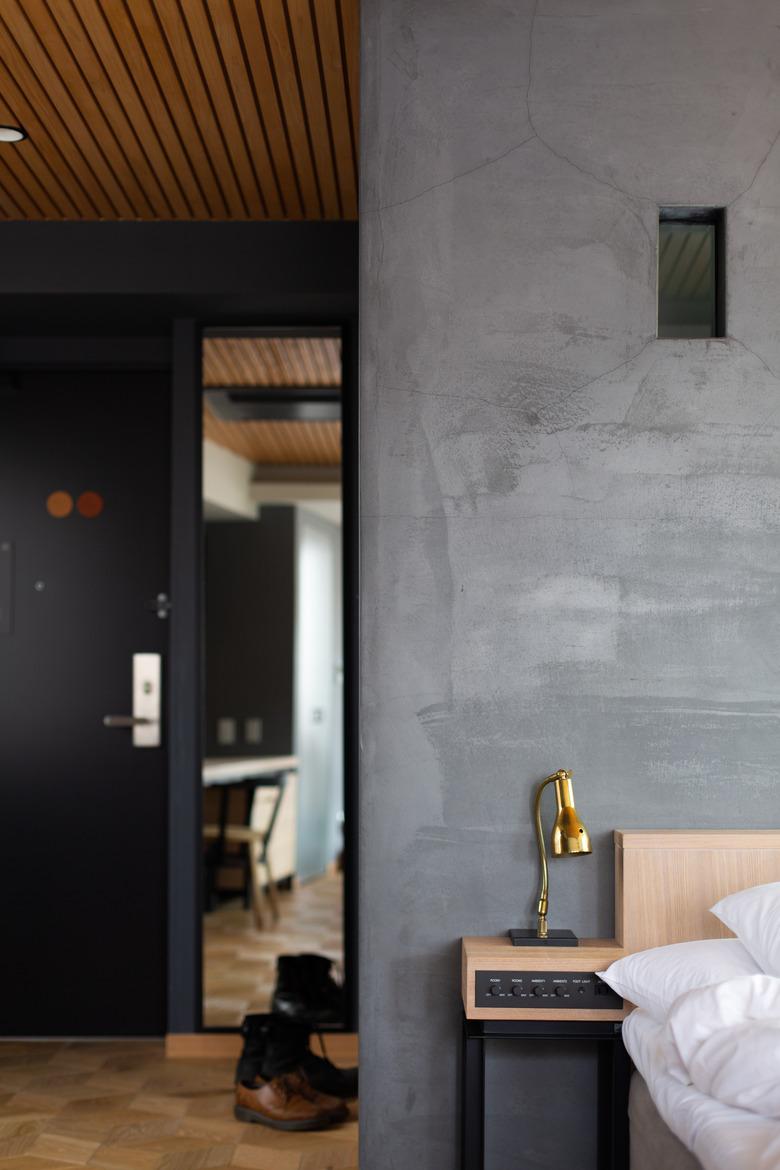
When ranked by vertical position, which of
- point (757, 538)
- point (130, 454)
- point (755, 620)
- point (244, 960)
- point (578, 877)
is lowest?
point (244, 960)

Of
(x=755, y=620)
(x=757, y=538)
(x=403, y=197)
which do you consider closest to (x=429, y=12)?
(x=403, y=197)

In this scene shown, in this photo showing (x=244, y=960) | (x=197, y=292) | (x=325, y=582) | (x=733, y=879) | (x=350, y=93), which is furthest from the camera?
(x=325, y=582)

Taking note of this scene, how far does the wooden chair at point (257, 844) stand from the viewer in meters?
4.39

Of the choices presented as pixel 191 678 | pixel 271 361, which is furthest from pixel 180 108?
pixel 191 678

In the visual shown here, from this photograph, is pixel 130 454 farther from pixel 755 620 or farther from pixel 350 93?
pixel 755 620

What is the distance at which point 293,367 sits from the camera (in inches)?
173

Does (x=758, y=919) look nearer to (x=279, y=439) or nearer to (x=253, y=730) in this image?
(x=253, y=730)

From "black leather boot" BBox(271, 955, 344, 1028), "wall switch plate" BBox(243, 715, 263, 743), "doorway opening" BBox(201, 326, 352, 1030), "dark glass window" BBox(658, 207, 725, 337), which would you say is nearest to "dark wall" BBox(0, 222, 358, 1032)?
"black leather boot" BBox(271, 955, 344, 1028)

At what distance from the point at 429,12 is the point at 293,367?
219 cm

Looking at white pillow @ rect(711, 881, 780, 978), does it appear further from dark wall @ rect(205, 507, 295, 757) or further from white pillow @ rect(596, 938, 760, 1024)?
dark wall @ rect(205, 507, 295, 757)

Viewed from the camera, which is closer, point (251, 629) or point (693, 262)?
point (693, 262)

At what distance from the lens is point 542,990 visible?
2.01 meters

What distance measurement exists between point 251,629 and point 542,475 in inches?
140

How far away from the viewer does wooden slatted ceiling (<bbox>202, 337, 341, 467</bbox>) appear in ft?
13.0
